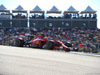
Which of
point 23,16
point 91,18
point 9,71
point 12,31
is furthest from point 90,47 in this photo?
point 23,16

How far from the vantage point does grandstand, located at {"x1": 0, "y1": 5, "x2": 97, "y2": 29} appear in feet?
96.2

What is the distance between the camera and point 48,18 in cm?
2997

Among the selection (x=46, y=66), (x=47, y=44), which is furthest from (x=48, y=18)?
(x=46, y=66)

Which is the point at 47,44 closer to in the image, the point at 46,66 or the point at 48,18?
the point at 46,66

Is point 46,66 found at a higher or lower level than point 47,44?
lower

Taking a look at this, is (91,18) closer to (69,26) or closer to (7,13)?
(69,26)

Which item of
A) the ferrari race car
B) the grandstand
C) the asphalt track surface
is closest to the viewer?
the asphalt track surface

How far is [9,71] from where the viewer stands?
4.48 meters

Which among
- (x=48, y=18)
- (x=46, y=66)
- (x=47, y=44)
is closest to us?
(x=46, y=66)

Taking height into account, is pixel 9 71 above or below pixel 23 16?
below

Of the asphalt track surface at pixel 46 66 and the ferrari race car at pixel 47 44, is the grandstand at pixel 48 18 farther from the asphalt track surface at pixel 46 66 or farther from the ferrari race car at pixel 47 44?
the asphalt track surface at pixel 46 66

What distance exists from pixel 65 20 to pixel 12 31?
411 inches

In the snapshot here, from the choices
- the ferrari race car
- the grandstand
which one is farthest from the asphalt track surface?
the grandstand

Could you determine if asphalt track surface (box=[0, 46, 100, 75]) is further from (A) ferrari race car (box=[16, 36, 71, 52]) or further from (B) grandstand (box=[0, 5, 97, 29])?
(B) grandstand (box=[0, 5, 97, 29])
